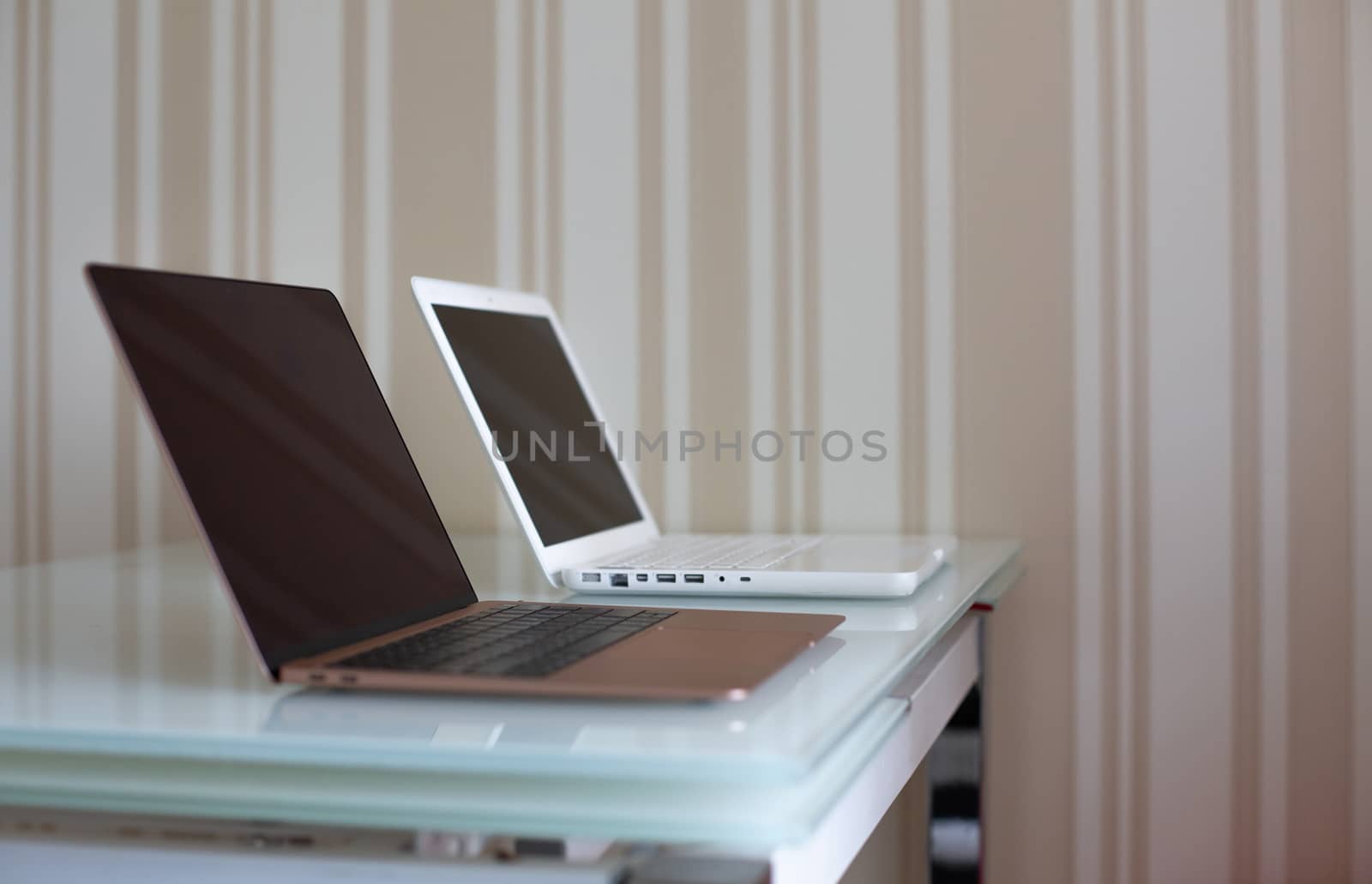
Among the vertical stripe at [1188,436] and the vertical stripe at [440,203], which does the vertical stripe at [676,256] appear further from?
the vertical stripe at [1188,436]

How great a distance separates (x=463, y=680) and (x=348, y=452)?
27 cm

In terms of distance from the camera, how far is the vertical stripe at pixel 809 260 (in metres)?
1.49

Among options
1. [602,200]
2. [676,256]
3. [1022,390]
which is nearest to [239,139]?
[602,200]

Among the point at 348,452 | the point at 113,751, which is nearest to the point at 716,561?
the point at 348,452

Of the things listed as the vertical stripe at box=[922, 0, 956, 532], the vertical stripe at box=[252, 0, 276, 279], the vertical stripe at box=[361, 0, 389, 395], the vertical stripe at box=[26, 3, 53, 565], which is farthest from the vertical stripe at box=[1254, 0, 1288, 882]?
the vertical stripe at box=[26, 3, 53, 565]

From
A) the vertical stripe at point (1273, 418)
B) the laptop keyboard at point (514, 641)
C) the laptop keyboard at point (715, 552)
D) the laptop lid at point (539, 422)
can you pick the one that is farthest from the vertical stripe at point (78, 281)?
the vertical stripe at point (1273, 418)

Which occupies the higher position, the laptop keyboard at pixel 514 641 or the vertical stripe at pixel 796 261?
the vertical stripe at pixel 796 261

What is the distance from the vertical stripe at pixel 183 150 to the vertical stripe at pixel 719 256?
653 mm

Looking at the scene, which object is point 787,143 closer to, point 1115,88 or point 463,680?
point 1115,88

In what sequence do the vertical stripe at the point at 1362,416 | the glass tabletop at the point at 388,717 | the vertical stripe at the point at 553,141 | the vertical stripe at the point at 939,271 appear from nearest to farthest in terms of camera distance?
the glass tabletop at the point at 388,717
the vertical stripe at the point at 1362,416
the vertical stripe at the point at 939,271
the vertical stripe at the point at 553,141

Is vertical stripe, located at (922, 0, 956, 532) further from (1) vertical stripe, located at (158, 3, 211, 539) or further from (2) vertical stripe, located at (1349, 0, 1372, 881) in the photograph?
(1) vertical stripe, located at (158, 3, 211, 539)

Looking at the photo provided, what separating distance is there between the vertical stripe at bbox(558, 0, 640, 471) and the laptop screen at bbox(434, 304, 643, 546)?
17cm

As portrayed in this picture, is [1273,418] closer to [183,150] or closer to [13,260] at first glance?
[183,150]

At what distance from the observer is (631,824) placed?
1.67ft
